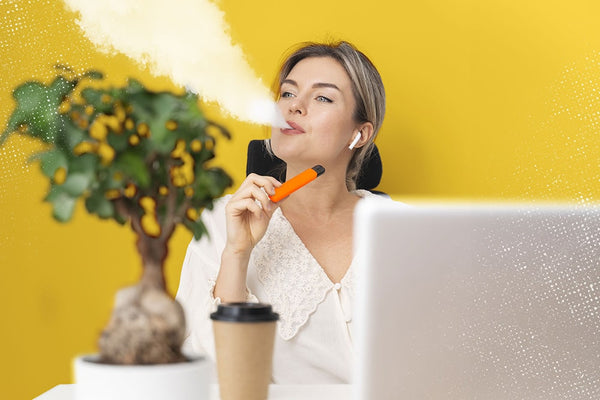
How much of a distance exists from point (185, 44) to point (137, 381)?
1844mm

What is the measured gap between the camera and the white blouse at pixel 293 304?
1769 millimetres

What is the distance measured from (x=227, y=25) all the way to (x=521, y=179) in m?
1.21

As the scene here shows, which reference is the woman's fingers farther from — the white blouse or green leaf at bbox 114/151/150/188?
green leaf at bbox 114/151/150/188

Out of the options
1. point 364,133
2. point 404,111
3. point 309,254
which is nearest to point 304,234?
point 309,254

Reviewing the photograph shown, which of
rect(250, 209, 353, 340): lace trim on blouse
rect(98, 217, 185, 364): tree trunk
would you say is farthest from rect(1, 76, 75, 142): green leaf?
rect(250, 209, 353, 340): lace trim on blouse

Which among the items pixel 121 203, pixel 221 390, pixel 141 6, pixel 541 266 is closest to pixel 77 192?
pixel 121 203

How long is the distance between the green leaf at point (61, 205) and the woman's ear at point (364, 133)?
1500 millimetres

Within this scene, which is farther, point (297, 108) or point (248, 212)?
point (297, 108)

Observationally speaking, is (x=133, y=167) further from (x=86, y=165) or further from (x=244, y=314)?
(x=244, y=314)

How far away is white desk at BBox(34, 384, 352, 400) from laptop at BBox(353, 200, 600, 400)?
1.19 ft

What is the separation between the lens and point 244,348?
2.94ft

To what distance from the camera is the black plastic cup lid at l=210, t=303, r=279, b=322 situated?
89 cm

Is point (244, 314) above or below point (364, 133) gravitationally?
below

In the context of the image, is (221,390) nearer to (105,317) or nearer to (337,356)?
(105,317)
